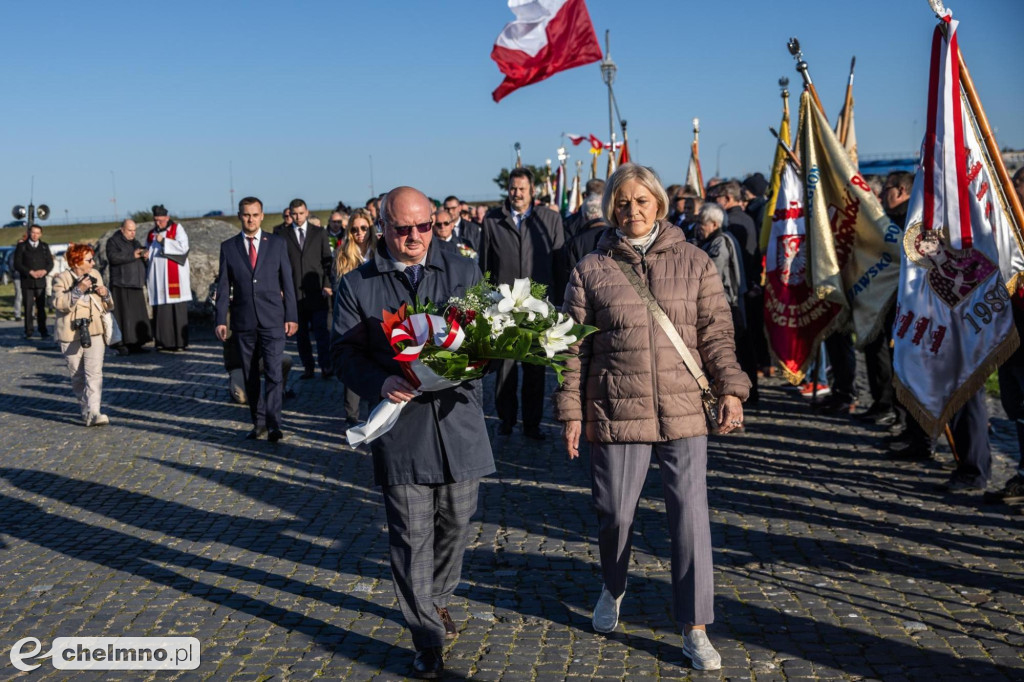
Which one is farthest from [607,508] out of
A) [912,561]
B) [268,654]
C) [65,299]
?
[65,299]

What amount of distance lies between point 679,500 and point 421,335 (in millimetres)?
1373

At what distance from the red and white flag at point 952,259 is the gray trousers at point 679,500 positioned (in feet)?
10.0

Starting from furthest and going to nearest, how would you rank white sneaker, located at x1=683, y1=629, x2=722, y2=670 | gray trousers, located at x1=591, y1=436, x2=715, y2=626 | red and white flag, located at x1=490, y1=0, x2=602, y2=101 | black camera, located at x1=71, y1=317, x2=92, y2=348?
red and white flag, located at x1=490, y1=0, x2=602, y2=101 → black camera, located at x1=71, y1=317, x2=92, y2=348 → gray trousers, located at x1=591, y1=436, x2=715, y2=626 → white sneaker, located at x1=683, y1=629, x2=722, y2=670

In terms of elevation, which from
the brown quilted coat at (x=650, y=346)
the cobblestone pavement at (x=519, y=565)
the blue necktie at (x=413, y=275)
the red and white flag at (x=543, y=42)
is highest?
the red and white flag at (x=543, y=42)

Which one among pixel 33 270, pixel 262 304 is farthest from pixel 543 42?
pixel 33 270

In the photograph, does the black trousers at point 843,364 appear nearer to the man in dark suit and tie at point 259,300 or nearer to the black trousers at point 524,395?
the black trousers at point 524,395

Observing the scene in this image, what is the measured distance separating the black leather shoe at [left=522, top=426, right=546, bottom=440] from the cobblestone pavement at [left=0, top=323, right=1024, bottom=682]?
0.30 feet

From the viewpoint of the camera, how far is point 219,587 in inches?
230

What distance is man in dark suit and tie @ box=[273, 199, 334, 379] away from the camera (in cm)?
1322

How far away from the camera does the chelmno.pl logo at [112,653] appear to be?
477 cm

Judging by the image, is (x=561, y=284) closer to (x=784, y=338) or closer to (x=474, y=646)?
(x=784, y=338)

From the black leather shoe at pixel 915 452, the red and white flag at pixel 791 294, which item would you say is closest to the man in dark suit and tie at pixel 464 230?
the red and white flag at pixel 791 294

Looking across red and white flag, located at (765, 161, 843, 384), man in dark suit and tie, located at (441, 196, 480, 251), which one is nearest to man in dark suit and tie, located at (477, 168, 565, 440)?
red and white flag, located at (765, 161, 843, 384)

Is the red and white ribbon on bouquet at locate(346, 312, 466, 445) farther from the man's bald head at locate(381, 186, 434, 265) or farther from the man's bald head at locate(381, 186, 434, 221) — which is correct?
the man's bald head at locate(381, 186, 434, 221)
